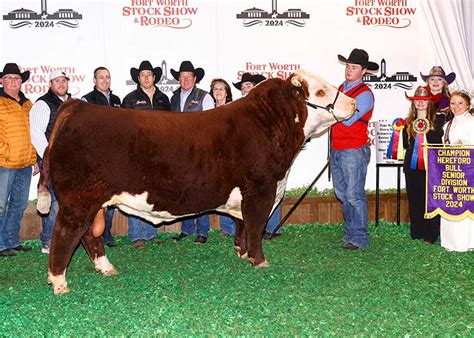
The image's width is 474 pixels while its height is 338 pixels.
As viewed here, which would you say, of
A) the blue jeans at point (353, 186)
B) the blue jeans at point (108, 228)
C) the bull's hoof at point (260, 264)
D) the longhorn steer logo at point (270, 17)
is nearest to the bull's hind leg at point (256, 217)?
the bull's hoof at point (260, 264)

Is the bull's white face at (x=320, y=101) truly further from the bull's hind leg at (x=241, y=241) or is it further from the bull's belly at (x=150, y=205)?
the bull's hind leg at (x=241, y=241)

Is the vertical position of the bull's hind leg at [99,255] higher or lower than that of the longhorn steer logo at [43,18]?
lower

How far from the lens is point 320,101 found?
19.4ft

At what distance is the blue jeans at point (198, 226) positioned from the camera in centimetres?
737

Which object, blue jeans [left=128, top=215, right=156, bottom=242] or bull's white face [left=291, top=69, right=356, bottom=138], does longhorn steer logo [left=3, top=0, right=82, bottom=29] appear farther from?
bull's white face [left=291, top=69, right=356, bottom=138]

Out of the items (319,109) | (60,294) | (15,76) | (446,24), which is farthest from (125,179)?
(446,24)

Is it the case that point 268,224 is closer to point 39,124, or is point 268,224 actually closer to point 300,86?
point 300,86

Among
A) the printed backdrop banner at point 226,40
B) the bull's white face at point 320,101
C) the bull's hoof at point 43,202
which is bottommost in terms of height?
the bull's hoof at point 43,202

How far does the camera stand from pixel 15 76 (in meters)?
7.00

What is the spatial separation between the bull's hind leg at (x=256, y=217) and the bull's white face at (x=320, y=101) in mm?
771

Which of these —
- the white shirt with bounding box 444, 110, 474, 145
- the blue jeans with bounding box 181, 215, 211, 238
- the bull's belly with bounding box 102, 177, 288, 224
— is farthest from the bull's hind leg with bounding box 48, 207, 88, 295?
the white shirt with bounding box 444, 110, 474, 145

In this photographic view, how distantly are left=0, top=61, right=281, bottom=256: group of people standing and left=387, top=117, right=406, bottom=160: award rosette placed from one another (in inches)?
58.9

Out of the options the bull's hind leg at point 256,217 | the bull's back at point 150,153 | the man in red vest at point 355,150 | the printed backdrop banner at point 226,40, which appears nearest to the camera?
the bull's back at point 150,153

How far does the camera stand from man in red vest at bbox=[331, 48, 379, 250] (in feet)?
21.5
